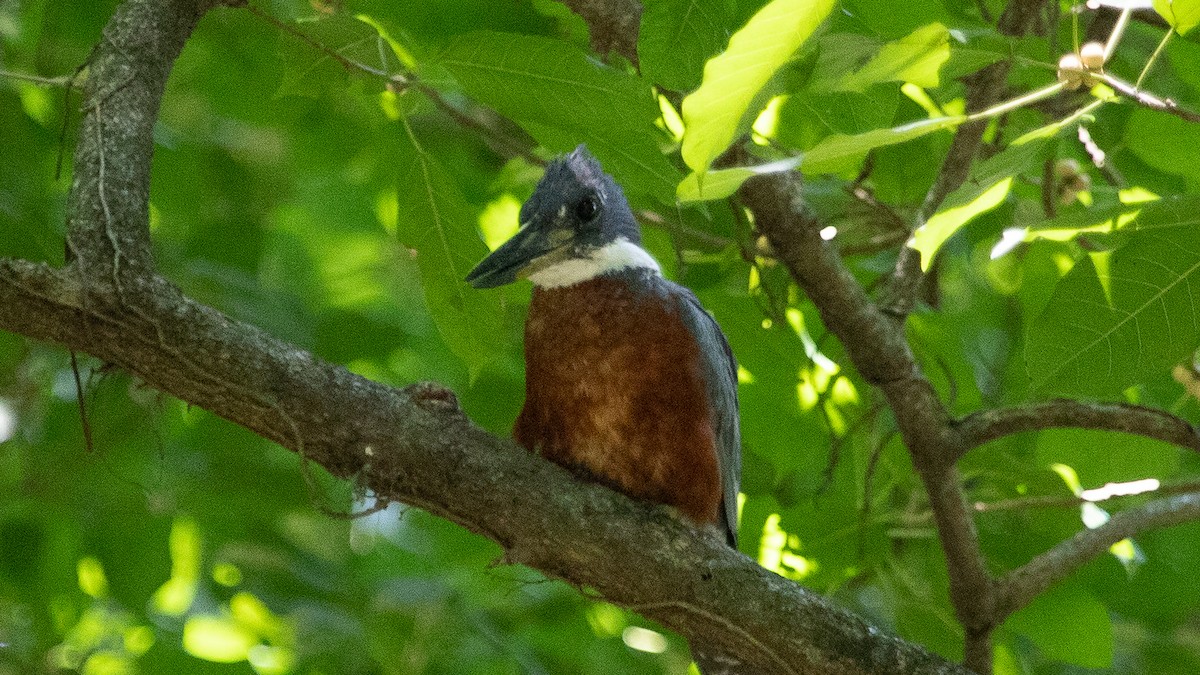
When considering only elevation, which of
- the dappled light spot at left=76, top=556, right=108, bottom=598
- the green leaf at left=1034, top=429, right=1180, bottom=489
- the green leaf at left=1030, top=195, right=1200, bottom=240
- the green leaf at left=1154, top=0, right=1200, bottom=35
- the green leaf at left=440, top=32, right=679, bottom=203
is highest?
the green leaf at left=1154, top=0, right=1200, bottom=35

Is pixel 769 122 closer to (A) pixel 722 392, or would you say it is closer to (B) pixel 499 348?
(A) pixel 722 392

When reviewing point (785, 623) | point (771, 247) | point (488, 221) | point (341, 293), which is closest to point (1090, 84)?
point (785, 623)

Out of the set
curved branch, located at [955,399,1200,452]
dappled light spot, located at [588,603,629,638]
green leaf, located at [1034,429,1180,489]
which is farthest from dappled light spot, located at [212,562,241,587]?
green leaf, located at [1034,429,1180,489]

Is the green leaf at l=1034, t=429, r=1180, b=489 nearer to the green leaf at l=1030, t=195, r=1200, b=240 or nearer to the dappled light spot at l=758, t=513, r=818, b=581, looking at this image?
the dappled light spot at l=758, t=513, r=818, b=581

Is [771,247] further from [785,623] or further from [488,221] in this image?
[785,623]

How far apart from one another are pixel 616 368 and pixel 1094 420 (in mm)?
1575

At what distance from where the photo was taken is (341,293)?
6.67 m

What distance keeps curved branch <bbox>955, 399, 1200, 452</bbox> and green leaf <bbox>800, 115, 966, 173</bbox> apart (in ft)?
6.95

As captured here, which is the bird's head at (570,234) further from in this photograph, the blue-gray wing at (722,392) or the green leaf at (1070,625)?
the green leaf at (1070,625)

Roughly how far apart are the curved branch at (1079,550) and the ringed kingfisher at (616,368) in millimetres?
988

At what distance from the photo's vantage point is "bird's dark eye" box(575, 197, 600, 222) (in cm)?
429

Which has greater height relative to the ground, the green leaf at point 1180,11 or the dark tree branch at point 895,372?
the green leaf at point 1180,11

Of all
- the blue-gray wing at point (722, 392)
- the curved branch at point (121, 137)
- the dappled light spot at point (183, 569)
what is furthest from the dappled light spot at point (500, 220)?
the curved branch at point (121, 137)

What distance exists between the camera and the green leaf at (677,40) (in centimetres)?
285
